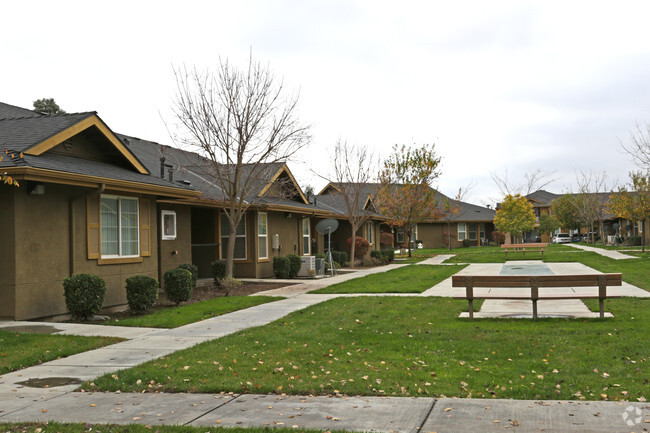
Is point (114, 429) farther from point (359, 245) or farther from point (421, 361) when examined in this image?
point (359, 245)

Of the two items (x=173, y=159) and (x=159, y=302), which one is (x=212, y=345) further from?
(x=173, y=159)

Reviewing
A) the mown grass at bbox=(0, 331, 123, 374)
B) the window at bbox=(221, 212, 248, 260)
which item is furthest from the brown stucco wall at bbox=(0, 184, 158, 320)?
the window at bbox=(221, 212, 248, 260)

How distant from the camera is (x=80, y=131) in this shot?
12.9m

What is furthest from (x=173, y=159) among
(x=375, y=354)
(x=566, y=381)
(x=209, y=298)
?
(x=566, y=381)

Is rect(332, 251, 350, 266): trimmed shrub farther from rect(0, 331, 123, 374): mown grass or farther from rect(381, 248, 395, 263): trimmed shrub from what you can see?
rect(0, 331, 123, 374): mown grass

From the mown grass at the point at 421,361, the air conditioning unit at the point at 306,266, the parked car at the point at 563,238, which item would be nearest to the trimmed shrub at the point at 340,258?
the air conditioning unit at the point at 306,266

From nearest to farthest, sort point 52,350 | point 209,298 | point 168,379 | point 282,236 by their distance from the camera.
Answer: point 168,379 < point 52,350 < point 209,298 < point 282,236

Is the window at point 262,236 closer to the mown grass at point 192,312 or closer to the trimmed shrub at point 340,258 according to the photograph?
the trimmed shrub at point 340,258

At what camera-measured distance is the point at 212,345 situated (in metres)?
8.59

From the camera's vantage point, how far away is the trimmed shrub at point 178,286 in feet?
45.0

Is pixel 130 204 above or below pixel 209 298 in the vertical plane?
above

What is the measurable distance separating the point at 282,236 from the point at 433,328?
14.4 metres

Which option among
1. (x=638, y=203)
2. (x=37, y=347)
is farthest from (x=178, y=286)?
(x=638, y=203)

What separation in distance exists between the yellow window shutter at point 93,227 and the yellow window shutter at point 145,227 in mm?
1485
